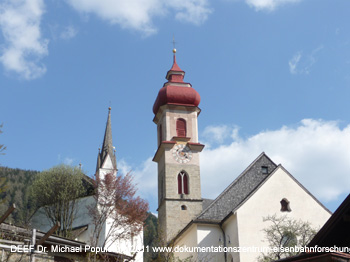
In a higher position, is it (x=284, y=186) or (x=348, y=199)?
(x=284, y=186)

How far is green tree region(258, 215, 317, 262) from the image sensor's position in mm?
26670

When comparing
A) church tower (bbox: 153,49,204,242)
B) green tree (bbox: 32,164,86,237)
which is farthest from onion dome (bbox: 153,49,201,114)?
green tree (bbox: 32,164,86,237)

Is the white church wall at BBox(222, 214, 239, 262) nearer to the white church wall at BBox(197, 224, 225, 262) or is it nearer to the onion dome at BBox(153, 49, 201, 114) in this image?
the white church wall at BBox(197, 224, 225, 262)

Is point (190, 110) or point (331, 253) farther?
point (190, 110)

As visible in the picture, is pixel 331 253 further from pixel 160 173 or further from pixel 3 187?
pixel 160 173

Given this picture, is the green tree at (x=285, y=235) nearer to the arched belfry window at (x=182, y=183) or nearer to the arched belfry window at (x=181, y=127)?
the arched belfry window at (x=182, y=183)

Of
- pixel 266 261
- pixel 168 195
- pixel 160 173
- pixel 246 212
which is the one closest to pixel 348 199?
pixel 266 261

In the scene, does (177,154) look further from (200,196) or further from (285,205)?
(285,205)

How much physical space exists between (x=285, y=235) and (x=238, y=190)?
8.13 meters

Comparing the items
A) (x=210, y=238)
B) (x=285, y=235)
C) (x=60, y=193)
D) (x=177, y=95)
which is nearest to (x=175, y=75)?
(x=177, y=95)

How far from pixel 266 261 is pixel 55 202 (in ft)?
71.8

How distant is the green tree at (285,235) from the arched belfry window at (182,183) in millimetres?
11346

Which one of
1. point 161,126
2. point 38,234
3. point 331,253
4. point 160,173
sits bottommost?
point 331,253

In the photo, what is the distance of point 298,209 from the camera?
1200 inches
